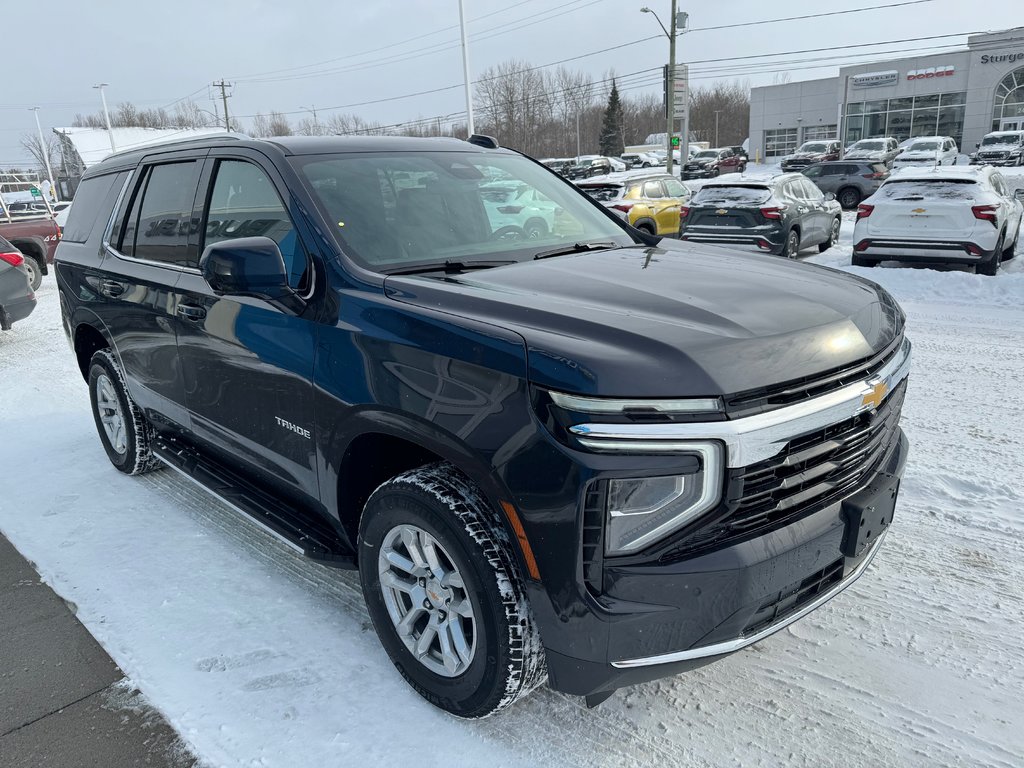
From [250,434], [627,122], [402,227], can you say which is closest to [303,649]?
[250,434]

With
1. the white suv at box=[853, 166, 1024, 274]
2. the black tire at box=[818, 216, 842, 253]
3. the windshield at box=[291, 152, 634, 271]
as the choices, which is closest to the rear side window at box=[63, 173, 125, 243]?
the windshield at box=[291, 152, 634, 271]

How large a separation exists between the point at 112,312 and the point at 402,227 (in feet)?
7.30

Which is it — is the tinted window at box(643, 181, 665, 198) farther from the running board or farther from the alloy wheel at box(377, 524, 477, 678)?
the alloy wheel at box(377, 524, 477, 678)

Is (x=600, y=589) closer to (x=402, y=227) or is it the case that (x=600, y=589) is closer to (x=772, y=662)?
(x=772, y=662)

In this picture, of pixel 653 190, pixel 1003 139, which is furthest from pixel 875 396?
pixel 1003 139

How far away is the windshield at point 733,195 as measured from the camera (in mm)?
11953

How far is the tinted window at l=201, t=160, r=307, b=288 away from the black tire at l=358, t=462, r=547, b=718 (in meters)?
0.96

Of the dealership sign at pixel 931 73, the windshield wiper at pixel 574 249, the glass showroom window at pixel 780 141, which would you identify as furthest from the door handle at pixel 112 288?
the glass showroom window at pixel 780 141

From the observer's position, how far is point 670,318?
2184mm

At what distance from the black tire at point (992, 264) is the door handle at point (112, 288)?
10.5 metres

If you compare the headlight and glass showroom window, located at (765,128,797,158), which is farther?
glass showroom window, located at (765,128,797,158)

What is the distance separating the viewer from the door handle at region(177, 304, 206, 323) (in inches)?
131

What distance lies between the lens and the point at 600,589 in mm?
1955

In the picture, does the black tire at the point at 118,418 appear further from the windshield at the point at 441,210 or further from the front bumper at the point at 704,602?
the front bumper at the point at 704,602
